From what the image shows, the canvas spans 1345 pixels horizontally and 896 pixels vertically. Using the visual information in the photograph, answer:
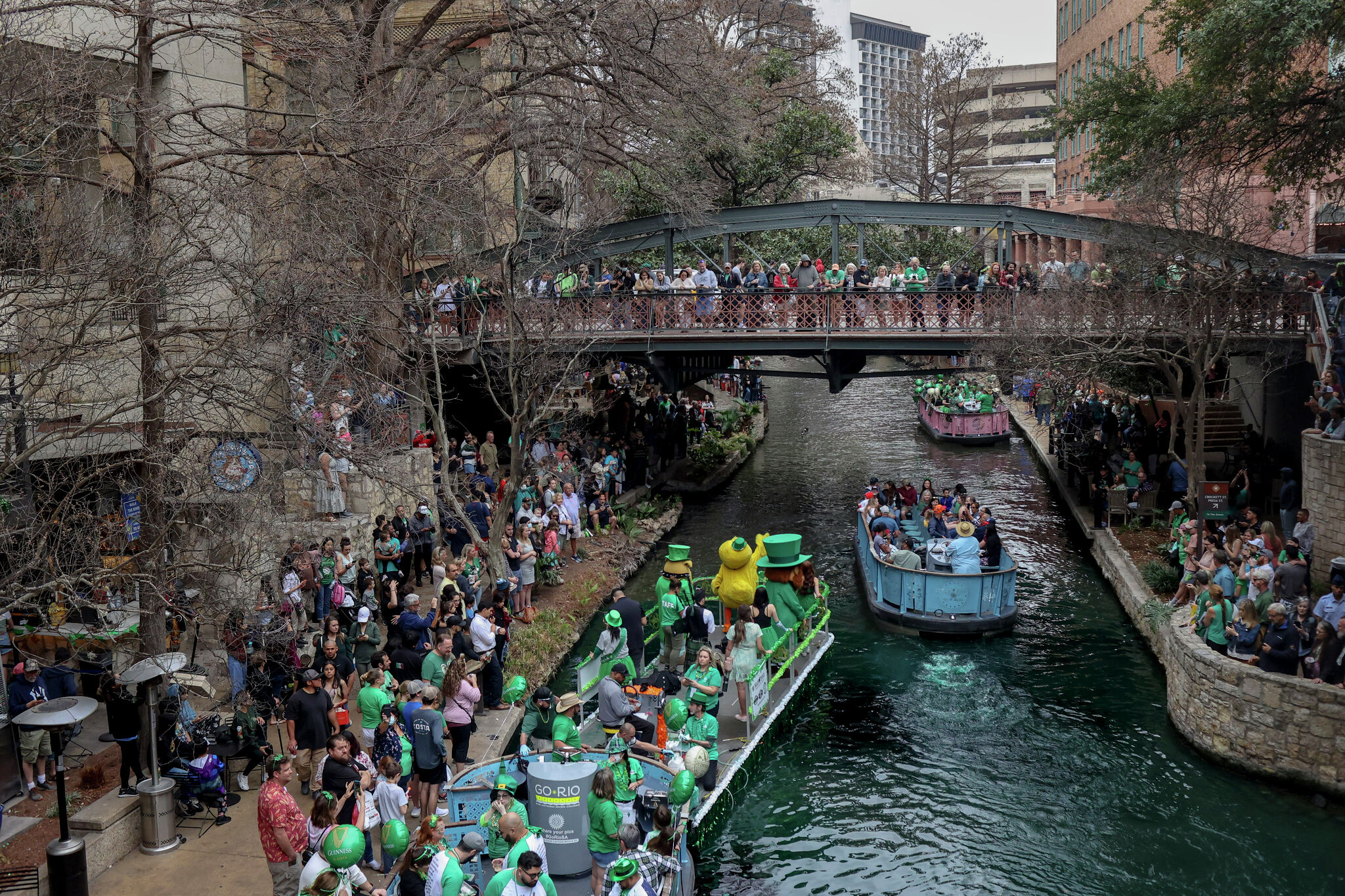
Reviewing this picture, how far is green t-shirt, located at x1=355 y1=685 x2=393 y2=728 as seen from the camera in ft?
38.5

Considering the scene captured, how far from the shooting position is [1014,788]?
14.5m

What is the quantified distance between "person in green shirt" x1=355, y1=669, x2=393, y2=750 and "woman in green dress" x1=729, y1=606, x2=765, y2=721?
478 centimetres

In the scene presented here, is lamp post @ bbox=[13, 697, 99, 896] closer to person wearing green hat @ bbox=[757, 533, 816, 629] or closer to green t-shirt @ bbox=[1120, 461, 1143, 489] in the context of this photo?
person wearing green hat @ bbox=[757, 533, 816, 629]

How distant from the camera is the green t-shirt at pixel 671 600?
16422 mm

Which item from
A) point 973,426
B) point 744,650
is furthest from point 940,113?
point 744,650

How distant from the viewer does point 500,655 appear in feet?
51.4

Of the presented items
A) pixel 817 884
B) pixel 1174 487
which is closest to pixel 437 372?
pixel 817 884

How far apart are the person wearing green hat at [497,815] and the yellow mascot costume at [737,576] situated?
638cm

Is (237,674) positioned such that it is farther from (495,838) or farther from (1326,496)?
(1326,496)

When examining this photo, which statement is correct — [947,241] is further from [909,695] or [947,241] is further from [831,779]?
[831,779]

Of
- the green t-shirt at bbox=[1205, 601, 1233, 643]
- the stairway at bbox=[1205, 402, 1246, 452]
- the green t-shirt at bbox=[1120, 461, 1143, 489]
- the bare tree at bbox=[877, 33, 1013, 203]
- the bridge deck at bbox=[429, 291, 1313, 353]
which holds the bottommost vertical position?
the green t-shirt at bbox=[1205, 601, 1233, 643]

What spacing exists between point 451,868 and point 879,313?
61.3ft

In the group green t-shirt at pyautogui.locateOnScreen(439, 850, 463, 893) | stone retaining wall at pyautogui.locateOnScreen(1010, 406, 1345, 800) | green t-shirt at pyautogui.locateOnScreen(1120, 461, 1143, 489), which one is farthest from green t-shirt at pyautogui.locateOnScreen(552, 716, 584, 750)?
green t-shirt at pyautogui.locateOnScreen(1120, 461, 1143, 489)

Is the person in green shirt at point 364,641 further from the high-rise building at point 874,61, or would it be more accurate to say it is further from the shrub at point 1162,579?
the high-rise building at point 874,61
